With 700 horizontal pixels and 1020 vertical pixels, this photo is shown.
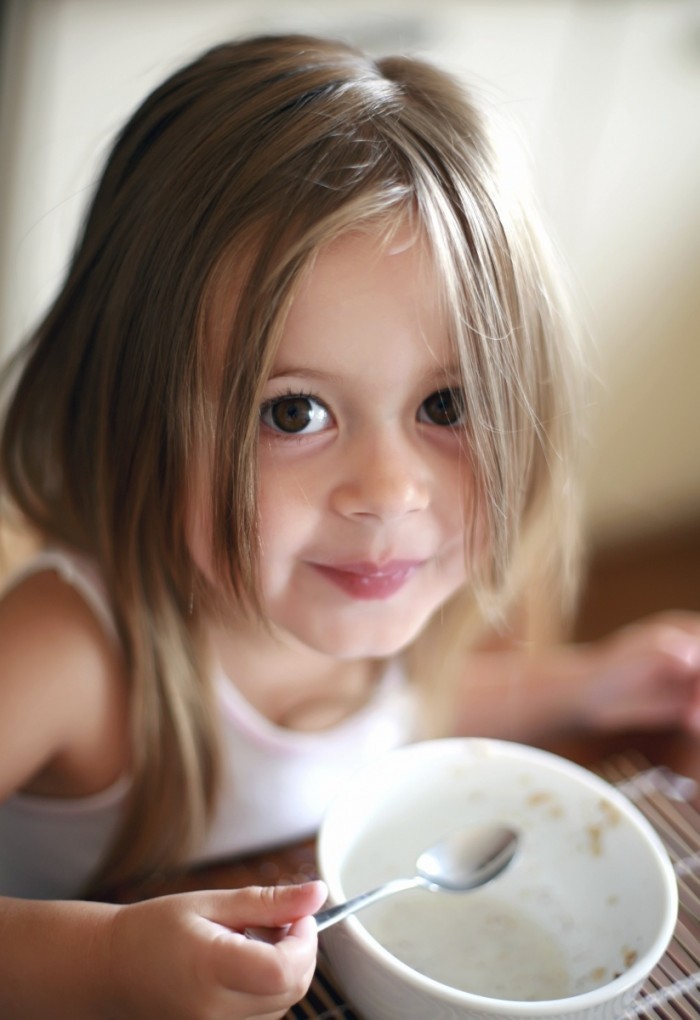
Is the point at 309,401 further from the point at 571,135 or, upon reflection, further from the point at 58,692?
the point at 571,135

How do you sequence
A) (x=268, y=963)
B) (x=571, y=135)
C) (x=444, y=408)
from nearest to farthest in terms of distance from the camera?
(x=268, y=963) → (x=444, y=408) → (x=571, y=135)

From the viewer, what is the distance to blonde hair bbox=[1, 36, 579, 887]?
517 millimetres

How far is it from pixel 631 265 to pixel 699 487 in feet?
1.53

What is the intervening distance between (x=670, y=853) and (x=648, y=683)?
0.21 meters

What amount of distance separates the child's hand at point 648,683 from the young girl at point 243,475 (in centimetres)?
12

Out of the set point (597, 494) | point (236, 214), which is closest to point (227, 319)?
point (236, 214)

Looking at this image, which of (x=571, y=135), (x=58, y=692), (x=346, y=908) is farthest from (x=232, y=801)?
(x=571, y=135)

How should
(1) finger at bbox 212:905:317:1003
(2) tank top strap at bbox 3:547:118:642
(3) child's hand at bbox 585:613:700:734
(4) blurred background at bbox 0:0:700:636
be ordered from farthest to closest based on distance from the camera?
(4) blurred background at bbox 0:0:700:636, (3) child's hand at bbox 585:613:700:734, (2) tank top strap at bbox 3:547:118:642, (1) finger at bbox 212:905:317:1003

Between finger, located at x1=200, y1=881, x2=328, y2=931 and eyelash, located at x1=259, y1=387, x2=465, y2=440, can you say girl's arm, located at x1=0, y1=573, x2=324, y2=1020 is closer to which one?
finger, located at x1=200, y1=881, x2=328, y2=931

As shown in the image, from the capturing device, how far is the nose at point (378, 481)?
54cm

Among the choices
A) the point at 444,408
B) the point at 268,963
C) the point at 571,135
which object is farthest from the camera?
the point at 571,135

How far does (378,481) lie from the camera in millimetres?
536

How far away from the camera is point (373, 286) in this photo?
0.51 m

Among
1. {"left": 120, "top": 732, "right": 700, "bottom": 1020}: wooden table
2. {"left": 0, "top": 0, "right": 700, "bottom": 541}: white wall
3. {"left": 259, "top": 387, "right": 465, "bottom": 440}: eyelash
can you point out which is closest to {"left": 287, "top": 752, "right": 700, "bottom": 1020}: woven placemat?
{"left": 120, "top": 732, "right": 700, "bottom": 1020}: wooden table
